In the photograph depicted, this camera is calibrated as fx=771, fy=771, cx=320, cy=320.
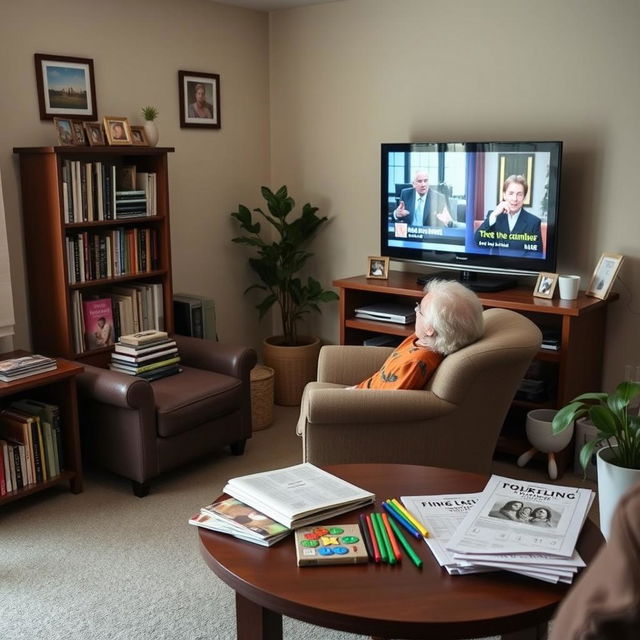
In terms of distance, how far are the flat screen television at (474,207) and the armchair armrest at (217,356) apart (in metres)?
1.09

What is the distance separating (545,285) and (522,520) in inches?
81.4

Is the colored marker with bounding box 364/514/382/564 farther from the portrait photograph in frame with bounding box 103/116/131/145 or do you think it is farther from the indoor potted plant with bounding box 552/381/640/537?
the portrait photograph in frame with bounding box 103/116/131/145

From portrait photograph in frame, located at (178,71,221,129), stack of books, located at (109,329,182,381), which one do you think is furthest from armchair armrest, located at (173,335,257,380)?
portrait photograph in frame, located at (178,71,221,129)

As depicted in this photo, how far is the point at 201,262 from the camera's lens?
464 cm

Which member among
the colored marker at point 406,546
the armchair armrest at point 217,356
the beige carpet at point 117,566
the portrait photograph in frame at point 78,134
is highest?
the portrait photograph in frame at point 78,134

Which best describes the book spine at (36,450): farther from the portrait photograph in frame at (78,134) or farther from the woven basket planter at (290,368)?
the woven basket planter at (290,368)

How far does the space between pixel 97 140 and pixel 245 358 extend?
4.16 ft

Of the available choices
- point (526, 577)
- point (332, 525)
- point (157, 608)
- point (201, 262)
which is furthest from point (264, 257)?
point (526, 577)

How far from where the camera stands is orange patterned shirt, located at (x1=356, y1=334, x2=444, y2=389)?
278 centimetres

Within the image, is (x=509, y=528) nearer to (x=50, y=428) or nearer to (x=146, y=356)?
(x=50, y=428)

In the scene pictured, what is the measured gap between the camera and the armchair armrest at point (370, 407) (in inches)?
105

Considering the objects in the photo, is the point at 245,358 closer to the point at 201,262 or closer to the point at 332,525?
the point at 201,262

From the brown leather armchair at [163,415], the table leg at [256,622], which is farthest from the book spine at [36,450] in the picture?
the table leg at [256,622]

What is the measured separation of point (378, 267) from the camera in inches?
169
